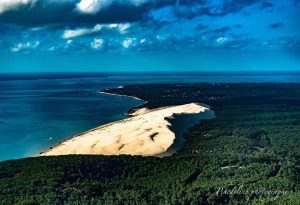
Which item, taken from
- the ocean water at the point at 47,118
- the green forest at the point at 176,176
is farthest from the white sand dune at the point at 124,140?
the ocean water at the point at 47,118

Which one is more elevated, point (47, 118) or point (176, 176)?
point (176, 176)

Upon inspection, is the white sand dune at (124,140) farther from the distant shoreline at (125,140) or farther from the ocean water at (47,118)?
the ocean water at (47,118)

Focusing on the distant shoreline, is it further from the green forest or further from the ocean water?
the ocean water

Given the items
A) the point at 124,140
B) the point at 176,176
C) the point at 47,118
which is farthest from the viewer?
the point at 47,118

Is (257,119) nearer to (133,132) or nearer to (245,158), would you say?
(133,132)

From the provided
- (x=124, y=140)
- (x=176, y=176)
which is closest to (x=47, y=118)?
(x=124, y=140)

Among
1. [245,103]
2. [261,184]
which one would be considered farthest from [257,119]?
[261,184]

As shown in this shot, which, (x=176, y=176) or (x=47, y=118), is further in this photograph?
(x=47, y=118)

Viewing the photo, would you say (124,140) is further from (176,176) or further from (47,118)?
(47,118)

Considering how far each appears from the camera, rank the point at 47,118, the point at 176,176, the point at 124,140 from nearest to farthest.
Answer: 1. the point at 176,176
2. the point at 124,140
3. the point at 47,118
